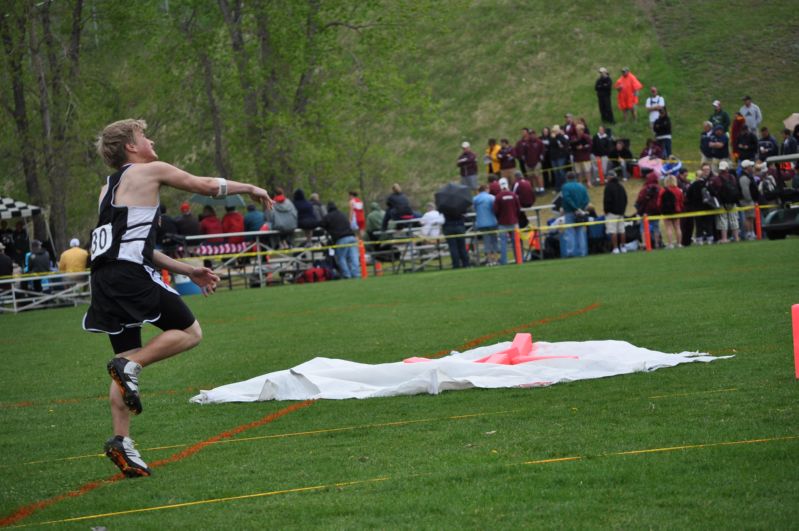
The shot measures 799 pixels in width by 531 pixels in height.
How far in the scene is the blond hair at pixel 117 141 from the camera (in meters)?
7.46

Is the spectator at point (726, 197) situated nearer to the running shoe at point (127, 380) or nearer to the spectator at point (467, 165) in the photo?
the spectator at point (467, 165)

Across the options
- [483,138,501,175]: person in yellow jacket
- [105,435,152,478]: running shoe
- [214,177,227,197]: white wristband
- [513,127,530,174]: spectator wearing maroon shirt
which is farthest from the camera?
[483,138,501,175]: person in yellow jacket

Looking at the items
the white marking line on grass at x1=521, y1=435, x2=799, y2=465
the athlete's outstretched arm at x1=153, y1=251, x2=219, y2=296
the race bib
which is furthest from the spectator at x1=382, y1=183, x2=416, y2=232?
the white marking line on grass at x1=521, y1=435, x2=799, y2=465

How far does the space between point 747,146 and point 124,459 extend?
3073cm

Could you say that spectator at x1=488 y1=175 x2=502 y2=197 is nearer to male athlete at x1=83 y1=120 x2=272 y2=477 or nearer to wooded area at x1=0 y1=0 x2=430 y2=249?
wooded area at x1=0 y1=0 x2=430 y2=249

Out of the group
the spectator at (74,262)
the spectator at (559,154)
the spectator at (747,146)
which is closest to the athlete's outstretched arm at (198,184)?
the spectator at (74,262)

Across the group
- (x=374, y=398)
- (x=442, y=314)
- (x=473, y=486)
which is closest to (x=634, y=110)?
(x=442, y=314)

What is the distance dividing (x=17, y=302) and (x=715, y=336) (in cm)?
2201

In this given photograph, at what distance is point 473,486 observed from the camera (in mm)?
6031

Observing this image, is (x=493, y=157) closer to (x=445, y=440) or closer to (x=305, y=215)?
(x=305, y=215)

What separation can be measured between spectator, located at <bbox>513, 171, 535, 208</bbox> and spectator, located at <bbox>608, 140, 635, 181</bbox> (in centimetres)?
602

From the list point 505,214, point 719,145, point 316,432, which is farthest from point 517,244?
point 316,432

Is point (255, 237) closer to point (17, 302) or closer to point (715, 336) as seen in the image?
point (17, 302)

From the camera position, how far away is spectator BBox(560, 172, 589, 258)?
3017 centimetres
